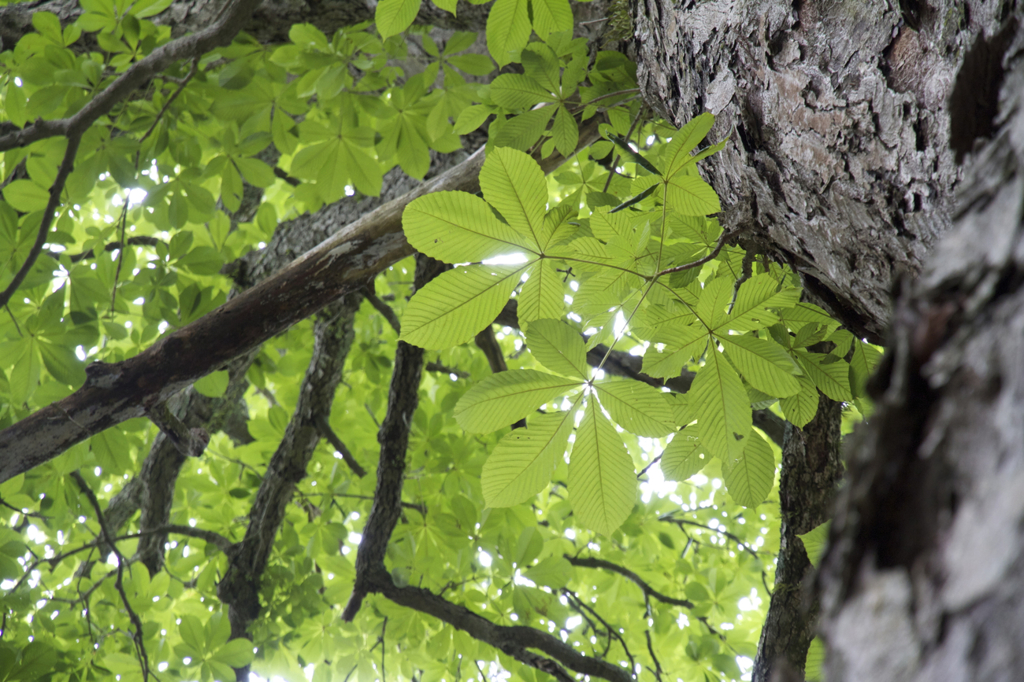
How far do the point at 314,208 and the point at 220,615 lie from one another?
165 centimetres

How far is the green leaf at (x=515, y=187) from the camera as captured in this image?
0.75m

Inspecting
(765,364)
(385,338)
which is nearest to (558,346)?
(765,364)

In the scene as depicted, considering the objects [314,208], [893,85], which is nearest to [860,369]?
[893,85]

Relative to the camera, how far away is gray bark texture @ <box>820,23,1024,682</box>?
0.21 meters

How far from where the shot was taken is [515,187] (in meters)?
0.76

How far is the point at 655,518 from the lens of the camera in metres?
3.02

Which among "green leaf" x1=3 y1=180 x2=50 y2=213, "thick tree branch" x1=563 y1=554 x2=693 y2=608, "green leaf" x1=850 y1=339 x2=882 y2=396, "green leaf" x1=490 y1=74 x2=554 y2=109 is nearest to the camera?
"green leaf" x1=850 y1=339 x2=882 y2=396

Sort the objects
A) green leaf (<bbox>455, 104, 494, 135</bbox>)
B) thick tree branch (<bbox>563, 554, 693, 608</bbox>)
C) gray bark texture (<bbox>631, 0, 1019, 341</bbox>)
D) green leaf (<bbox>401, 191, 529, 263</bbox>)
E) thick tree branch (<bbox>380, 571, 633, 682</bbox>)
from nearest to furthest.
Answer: gray bark texture (<bbox>631, 0, 1019, 341</bbox>) → green leaf (<bbox>401, 191, 529, 263</bbox>) → green leaf (<bbox>455, 104, 494, 135</bbox>) → thick tree branch (<bbox>380, 571, 633, 682</bbox>) → thick tree branch (<bbox>563, 554, 693, 608</bbox>)

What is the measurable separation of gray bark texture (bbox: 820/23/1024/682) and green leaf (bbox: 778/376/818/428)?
0.71 metres

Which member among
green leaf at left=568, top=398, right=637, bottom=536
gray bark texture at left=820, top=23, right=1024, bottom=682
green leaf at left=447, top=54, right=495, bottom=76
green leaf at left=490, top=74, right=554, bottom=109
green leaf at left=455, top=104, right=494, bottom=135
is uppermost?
green leaf at left=447, top=54, right=495, bottom=76

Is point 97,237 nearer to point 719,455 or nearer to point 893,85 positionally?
point 719,455

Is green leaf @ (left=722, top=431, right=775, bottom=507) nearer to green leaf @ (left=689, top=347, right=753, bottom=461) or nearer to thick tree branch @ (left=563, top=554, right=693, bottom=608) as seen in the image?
green leaf @ (left=689, top=347, right=753, bottom=461)

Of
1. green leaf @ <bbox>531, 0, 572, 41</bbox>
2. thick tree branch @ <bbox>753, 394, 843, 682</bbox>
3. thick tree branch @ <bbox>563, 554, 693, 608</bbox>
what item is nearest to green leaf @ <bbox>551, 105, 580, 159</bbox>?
green leaf @ <bbox>531, 0, 572, 41</bbox>

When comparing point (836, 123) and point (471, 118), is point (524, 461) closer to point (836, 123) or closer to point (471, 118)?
point (836, 123)
